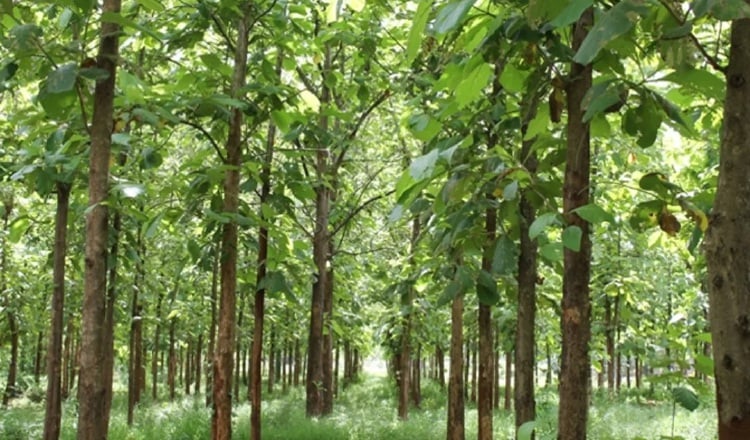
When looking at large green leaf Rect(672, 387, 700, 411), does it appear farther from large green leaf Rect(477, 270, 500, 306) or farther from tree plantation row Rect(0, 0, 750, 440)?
large green leaf Rect(477, 270, 500, 306)

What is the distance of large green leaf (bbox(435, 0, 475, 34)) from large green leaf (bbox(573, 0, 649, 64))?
272 millimetres

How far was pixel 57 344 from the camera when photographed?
5535mm

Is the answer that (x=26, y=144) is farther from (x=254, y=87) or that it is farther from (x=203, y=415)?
(x=203, y=415)

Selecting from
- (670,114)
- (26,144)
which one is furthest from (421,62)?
(670,114)

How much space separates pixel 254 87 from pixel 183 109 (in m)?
0.40

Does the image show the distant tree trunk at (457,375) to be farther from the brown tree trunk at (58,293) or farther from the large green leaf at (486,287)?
the large green leaf at (486,287)

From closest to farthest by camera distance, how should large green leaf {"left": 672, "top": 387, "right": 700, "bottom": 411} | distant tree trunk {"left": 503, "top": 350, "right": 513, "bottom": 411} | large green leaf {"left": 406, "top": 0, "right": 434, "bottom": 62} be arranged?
large green leaf {"left": 406, "top": 0, "right": 434, "bottom": 62} < large green leaf {"left": 672, "top": 387, "right": 700, "bottom": 411} < distant tree trunk {"left": 503, "top": 350, "right": 513, "bottom": 411}

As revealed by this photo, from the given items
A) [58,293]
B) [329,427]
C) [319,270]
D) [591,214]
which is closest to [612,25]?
[591,214]

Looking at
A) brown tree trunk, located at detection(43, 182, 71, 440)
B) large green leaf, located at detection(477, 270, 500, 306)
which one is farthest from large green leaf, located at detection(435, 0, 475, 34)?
brown tree trunk, located at detection(43, 182, 71, 440)

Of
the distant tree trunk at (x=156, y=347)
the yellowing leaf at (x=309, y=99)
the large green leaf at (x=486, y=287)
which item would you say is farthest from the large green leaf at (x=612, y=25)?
the distant tree trunk at (x=156, y=347)

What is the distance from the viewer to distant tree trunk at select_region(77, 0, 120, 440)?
292 cm

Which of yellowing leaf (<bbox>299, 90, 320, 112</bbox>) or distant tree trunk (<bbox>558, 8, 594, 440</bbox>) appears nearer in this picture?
distant tree trunk (<bbox>558, 8, 594, 440</bbox>)

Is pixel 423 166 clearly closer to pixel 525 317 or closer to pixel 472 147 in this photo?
pixel 472 147

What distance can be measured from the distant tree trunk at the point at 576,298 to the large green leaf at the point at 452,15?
67cm
